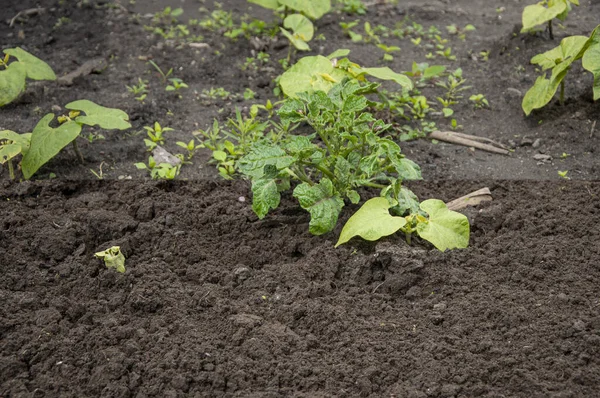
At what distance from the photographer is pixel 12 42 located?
5129 millimetres

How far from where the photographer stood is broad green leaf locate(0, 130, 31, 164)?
11.3 ft

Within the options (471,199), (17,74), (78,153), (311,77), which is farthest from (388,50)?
(17,74)

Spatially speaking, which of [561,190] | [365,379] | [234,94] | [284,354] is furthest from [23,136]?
[561,190]

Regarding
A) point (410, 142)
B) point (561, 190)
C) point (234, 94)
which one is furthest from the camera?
point (234, 94)

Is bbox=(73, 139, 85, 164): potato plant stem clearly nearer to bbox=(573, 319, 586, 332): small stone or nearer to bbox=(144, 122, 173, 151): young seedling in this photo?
bbox=(144, 122, 173, 151): young seedling

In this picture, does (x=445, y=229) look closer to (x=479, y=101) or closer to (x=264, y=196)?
(x=264, y=196)

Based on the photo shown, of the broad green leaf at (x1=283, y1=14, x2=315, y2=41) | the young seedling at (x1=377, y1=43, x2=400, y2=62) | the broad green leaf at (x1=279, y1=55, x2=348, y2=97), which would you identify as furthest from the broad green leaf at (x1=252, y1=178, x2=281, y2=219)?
the young seedling at (x1=377, y1=43, x2=400, y2=62)

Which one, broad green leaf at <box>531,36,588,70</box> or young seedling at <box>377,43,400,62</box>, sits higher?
broad green leaf at <box>531,36,588,70</box>

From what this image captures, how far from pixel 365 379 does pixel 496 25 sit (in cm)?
405

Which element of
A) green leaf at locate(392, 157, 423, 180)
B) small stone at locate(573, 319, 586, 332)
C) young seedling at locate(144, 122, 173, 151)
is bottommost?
young seedling at locate(144, 122, 173, 151)

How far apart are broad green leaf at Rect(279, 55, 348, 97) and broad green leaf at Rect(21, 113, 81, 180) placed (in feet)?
3.73

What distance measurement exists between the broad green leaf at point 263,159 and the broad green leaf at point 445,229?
0.66 m

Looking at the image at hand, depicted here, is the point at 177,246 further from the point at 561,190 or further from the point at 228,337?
the point at 561,190

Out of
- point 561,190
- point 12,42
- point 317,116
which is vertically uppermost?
point 317,116
